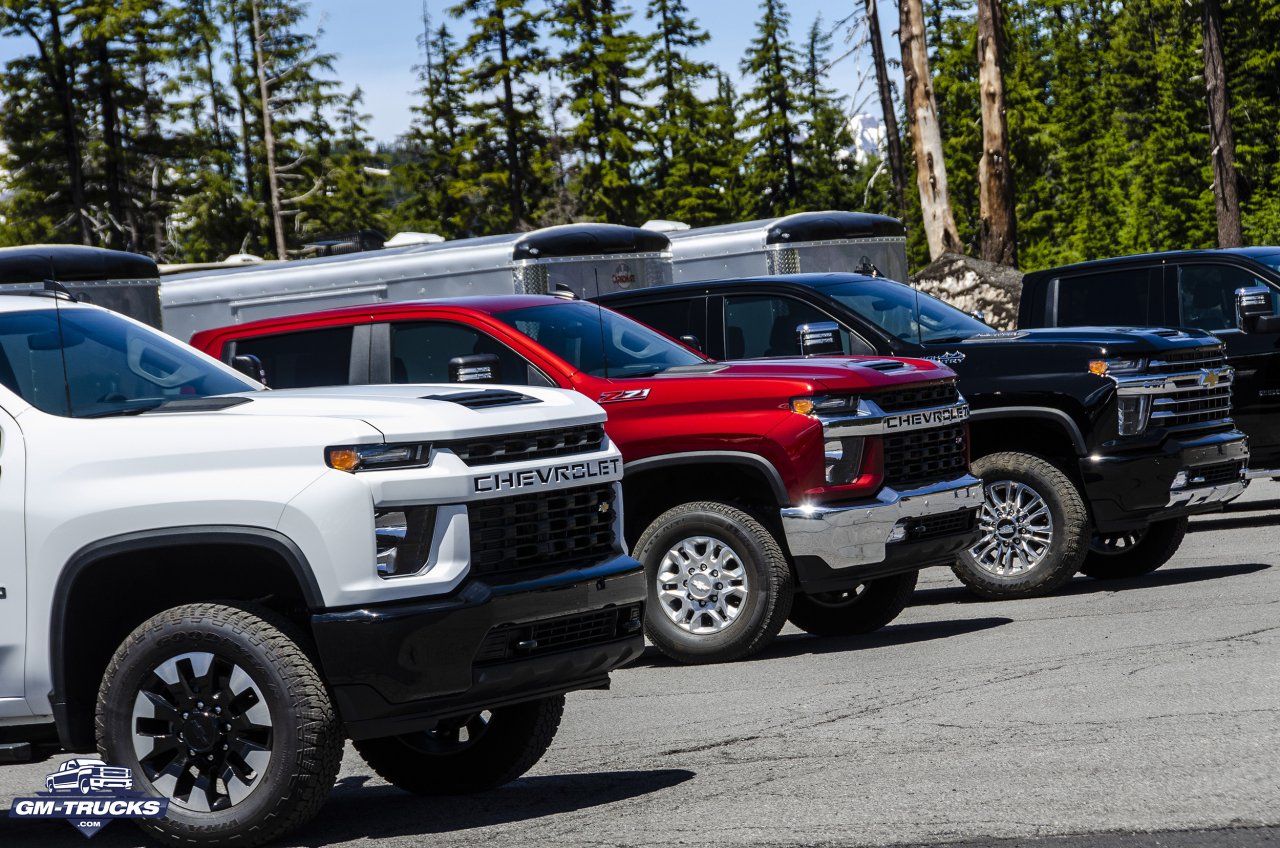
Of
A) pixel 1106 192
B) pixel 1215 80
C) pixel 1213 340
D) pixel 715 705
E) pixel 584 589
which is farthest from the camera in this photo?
→ pixel 1106 192

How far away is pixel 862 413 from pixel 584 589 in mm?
3610

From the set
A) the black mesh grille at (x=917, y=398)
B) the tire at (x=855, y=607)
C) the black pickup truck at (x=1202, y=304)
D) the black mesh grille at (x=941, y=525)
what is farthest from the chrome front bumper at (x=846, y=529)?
the black pickup truck at (x=1202, y=304)

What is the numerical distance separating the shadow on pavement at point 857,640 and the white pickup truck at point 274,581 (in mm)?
3930

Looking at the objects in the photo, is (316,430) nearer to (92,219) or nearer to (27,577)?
(27,577)

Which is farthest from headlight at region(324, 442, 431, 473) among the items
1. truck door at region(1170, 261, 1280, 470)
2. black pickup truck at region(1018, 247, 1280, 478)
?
truck door at region(1170, 261, 1280, 470)

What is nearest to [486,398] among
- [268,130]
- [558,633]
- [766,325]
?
[558,633]

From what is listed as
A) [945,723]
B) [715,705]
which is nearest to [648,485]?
[715,705]

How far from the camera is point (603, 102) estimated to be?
54594 millimetres

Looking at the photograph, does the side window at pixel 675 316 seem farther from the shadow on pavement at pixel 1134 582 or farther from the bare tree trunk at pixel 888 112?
the bare tree trunk at pixel 888 112

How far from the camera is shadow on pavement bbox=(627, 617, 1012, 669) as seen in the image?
1001 centimetres

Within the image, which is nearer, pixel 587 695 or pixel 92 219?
pixel 587 695

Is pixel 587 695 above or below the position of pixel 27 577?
below

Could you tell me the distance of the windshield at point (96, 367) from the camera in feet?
20.3

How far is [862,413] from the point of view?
9.35 m
